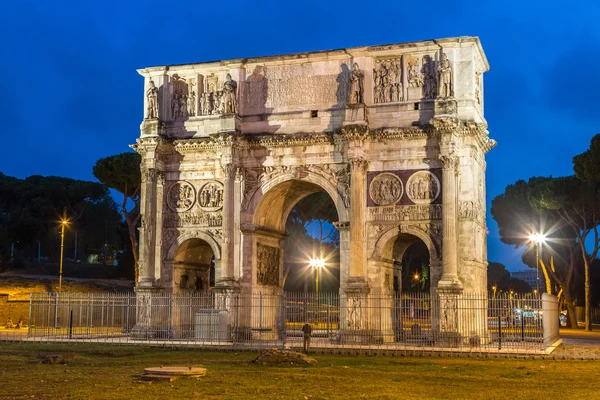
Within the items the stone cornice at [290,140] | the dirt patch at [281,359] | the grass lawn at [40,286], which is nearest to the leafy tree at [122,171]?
the grass lawn at [40,286]

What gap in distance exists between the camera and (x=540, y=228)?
46625mm

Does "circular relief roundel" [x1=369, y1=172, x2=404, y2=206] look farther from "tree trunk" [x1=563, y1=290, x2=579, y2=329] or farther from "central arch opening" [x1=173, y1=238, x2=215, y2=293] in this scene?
"tree trunk" [x1=563, y1=290, x2=579, y2=329]

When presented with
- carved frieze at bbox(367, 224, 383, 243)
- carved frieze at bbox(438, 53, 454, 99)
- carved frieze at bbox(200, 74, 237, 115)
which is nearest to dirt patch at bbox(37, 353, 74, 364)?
carved frieze at bbox(367, 224, 383, 243)

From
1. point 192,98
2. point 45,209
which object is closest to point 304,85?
point 192,98

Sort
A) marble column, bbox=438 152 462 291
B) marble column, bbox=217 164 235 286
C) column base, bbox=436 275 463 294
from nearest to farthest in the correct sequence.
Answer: column base, bbox=436 275 463 294 < marble column, bbox=438 152 462 291 < marble column, bbox=217 164 235 286

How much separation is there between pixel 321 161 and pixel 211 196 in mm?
4390

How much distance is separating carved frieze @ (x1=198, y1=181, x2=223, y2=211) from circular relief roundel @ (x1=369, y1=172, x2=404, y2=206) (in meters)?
5.64

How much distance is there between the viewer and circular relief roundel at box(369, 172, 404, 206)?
26.9m

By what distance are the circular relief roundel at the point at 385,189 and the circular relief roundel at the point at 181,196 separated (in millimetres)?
6852

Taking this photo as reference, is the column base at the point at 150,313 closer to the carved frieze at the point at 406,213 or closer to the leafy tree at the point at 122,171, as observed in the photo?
the carved frieze at the point at 406,213

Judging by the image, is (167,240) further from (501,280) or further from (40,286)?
(501,280)

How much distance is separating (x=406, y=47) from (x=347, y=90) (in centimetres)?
248

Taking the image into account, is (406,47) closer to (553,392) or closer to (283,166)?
(283,166)

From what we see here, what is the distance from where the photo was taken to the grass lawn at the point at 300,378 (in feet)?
43.5
